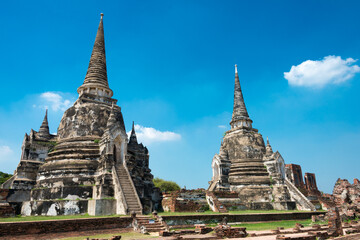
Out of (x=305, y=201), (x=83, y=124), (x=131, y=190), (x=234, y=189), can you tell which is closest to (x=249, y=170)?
(x=234, y=189)

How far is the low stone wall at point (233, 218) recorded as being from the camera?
1519 cm

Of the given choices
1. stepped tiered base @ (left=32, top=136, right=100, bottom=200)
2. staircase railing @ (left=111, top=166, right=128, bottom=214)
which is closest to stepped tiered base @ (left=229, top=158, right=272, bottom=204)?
staircase railing @ (left=111, top=166, right=128, bottom=214)

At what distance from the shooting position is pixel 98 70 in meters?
25.0

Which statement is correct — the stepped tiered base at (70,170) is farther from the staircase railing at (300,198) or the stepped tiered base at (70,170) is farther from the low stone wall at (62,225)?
the staircase railing at (300,198)

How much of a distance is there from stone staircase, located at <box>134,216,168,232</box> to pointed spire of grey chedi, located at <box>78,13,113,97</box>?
13.3 meters

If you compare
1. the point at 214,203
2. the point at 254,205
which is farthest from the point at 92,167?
the point at 254,205

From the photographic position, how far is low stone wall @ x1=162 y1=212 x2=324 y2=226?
598 inches

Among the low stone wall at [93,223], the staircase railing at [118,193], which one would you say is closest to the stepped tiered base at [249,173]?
the low stone wall at [93,223]

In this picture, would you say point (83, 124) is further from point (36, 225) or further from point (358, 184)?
point (358, 184)

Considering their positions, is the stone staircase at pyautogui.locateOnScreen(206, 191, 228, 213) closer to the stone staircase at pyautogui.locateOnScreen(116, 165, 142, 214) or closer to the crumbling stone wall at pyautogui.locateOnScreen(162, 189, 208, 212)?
the crumbling stone wall at pyautogui.locateOnScreen(162, 189, 208, 212)

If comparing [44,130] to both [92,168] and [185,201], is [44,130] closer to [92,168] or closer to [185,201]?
[92,168]

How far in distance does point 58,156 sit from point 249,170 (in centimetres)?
1701

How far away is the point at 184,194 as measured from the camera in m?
21.1

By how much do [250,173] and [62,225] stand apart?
61.9ft
